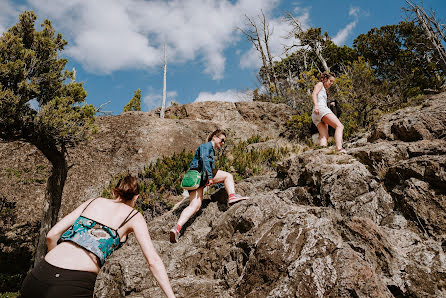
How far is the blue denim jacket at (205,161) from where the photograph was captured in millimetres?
4676

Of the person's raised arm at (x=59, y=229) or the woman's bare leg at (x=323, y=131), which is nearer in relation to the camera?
the person's raised arm at (x=59, y=229)

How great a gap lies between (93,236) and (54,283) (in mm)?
333

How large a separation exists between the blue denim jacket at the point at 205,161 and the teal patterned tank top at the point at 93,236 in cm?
277

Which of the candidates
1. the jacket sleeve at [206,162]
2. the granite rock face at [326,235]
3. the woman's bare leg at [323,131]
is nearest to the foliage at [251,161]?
the granite rock face at [326,235]

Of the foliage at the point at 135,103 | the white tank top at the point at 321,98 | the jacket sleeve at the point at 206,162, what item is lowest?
the jacket sleeve at the point at 206,162

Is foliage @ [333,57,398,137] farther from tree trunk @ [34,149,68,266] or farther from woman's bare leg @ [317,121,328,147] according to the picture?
tree trunk @ [34,149,68,266]

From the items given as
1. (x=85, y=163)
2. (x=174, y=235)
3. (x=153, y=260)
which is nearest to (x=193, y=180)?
(x=174, y=235)

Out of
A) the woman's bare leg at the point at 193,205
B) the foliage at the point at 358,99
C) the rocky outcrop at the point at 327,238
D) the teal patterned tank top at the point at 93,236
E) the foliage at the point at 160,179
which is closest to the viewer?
the teal patterned tank top at the point at 93,236

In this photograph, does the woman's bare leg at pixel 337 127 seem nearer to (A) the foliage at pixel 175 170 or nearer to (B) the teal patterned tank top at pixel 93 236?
(A) the foliage at pixel 175 170

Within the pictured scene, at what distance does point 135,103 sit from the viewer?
82.5 ft

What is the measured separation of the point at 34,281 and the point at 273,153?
8.98 meters

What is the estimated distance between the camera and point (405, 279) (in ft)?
8.73

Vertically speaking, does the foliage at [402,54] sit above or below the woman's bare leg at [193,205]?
above

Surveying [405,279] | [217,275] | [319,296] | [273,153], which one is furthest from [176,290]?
[273,153]
